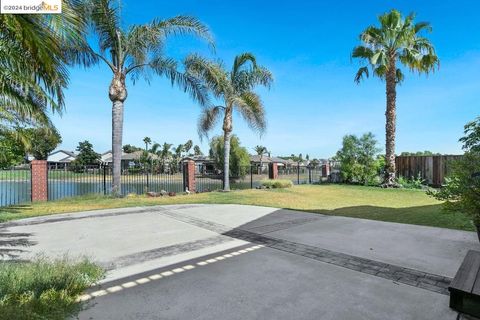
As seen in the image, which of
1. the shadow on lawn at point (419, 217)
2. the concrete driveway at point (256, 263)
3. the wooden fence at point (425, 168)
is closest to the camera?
the concrete driveway at point (256, 263)

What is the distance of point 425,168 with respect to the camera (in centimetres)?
1747

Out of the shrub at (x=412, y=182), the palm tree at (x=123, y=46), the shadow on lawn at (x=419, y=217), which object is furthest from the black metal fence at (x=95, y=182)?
the shrub at (x=412, y=182)

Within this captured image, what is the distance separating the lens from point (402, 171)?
60.4 feet

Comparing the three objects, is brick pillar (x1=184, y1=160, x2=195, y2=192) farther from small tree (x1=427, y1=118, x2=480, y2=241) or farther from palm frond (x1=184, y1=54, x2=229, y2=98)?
small tree (x1=427, y1=118, x2=480, y2=241)

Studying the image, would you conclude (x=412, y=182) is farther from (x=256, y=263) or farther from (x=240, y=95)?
(x=256, y=263)

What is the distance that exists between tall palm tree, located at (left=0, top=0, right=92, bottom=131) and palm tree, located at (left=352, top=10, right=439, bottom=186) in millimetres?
14867

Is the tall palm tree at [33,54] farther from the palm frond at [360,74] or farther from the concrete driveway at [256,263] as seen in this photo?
the palm frond at [360,74]

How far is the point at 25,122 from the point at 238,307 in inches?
360

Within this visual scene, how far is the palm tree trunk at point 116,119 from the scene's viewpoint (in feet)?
37.0

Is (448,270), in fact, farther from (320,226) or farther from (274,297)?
(320,226)

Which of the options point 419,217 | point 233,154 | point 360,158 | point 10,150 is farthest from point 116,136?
point 233,154

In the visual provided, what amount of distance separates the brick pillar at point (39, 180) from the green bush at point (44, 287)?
8.97 metres

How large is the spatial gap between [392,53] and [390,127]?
403cm

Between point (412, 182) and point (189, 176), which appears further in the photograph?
point (412, 182)
